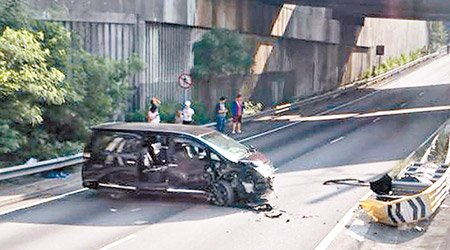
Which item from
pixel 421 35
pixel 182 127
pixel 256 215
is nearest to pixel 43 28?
pixel 182 127

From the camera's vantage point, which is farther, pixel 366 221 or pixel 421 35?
pixel 421 35

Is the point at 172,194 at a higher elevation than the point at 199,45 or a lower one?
lower

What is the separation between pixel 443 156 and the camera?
1819 cm

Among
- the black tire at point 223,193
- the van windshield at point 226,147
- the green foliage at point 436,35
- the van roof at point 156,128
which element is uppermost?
the green foliage at point 436,35

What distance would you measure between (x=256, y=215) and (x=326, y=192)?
2.90m

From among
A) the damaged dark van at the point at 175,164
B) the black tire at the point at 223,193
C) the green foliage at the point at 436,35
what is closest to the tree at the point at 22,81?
the damaged dark van at the point at 175,164

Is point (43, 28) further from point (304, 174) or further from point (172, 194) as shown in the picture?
point (304, 174)

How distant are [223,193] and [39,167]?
195 inches

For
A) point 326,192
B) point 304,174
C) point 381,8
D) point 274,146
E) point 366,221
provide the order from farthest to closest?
point 381,8 < point 274,146 < point 304,174 < point 326,192 < point 366,221

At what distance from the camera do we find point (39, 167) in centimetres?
1512

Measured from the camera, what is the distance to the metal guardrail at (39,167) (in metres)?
14.2

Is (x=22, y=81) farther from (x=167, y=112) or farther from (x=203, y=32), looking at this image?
(x=203, y=32)

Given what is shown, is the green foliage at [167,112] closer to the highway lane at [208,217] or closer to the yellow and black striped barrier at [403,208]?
the highway lane at [208,217]

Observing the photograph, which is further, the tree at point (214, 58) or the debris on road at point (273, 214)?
the tree at point (214, 58)
